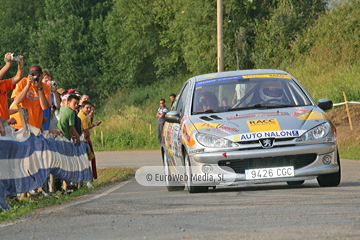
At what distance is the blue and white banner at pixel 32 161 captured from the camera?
34.1ft

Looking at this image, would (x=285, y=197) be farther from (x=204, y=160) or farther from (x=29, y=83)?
(x=29, y=83)

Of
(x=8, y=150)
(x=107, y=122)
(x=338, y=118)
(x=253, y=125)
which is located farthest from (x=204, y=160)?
(x=107, y=122)

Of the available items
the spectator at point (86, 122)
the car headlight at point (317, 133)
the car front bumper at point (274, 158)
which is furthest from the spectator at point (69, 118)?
the car headlight at point (317, 133)

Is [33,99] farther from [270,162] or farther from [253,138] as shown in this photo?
[270,162]

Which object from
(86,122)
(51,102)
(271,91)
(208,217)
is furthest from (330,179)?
(86,122)

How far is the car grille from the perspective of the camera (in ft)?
31.9

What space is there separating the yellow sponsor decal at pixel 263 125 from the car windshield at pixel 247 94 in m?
0.74

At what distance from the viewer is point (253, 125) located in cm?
988

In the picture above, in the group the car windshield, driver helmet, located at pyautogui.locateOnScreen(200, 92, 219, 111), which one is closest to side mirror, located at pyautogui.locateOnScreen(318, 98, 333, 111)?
the car windshield

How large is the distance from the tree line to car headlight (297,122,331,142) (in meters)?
30.0

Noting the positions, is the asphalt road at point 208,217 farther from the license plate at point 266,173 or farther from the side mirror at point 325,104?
the side mirror at point 325,104

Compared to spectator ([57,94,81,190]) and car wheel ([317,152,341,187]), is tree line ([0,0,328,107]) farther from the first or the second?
→ car wheel ([317,152,341,187])

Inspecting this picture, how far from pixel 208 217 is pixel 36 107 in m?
5.55

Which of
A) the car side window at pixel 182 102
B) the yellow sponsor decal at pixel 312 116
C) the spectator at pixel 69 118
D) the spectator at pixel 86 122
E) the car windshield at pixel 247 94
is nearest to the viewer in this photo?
the yellow sponsor decal at pixel 312 116
